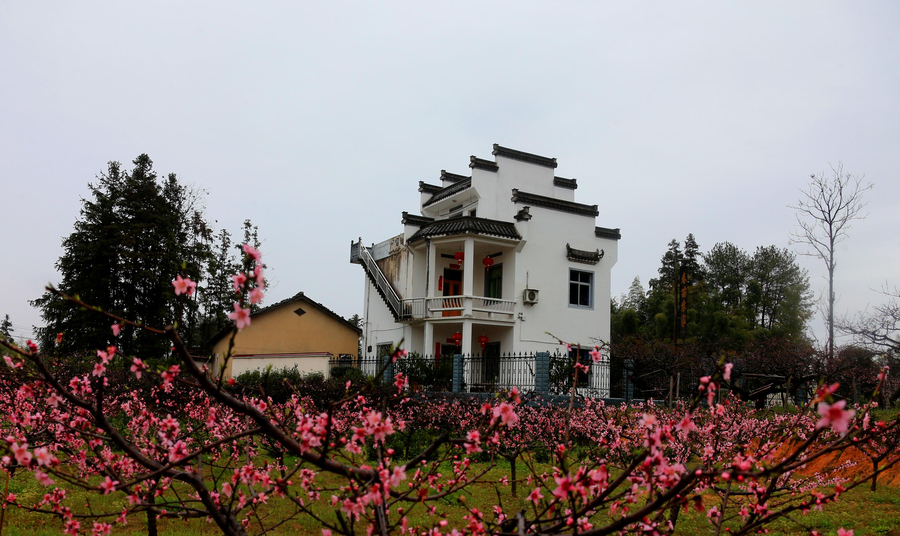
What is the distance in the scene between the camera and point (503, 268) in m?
24.0

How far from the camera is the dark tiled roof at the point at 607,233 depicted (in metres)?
25.0

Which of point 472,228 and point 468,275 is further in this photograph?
point 468,275

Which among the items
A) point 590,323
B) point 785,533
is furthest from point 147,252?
point 785,533

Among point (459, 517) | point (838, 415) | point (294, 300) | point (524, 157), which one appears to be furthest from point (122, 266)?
point (838, 415)

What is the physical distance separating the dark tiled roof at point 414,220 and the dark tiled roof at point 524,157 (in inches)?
159

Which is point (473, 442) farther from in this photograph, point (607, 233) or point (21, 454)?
point (607, 233)

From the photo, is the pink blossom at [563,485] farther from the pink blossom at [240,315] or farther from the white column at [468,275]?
the white column at [468,275]

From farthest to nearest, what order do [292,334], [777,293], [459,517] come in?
[777,293] → [292,334] → [459,517]

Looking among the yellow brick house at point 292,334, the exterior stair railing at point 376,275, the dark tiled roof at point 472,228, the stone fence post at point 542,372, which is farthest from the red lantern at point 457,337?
the yellow brick house at point 292,334

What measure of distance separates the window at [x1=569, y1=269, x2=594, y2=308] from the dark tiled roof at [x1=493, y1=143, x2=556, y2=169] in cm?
463

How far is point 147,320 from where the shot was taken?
32156 millimetres

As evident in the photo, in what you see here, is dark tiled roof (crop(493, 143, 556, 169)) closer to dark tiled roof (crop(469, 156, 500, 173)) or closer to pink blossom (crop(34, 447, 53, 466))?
dark tiled roof (crop(469, 156, 500, 173))

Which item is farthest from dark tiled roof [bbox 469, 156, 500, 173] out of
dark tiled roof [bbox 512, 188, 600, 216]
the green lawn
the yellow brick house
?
the green lawn

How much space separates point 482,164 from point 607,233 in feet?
19.5
